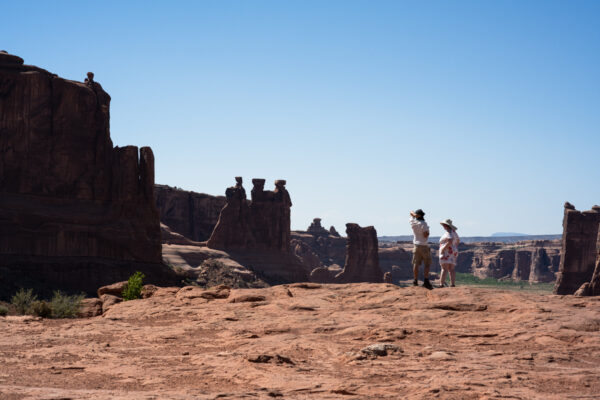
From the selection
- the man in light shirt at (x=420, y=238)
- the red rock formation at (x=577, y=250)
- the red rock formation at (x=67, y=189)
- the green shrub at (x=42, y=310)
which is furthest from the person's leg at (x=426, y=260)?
the red rock formation at (x=577, y=250)

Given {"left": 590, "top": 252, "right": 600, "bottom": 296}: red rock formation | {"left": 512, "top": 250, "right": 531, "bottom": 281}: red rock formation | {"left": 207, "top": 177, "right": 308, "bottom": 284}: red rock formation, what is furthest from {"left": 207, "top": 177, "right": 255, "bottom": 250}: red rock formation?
{"left": 512, "top": 250, "right": 531, "bottom": 281}: red rock formation

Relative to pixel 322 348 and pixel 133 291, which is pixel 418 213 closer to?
pixel 322 348

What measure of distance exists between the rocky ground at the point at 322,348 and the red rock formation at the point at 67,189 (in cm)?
3476

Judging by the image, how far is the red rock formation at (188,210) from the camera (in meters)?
94.6

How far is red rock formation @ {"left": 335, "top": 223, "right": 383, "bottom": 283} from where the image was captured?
298 feet

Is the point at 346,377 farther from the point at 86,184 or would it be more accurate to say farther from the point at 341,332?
the point at 86,184

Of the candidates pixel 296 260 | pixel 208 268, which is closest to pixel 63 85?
pixel 208 268

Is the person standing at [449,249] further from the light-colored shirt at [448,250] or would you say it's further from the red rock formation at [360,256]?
the red rock formation at [360,256]

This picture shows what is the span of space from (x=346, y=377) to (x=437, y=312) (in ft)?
18.7

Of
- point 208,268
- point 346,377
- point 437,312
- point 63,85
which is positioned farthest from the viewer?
point 208,268

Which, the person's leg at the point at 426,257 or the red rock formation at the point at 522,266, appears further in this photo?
the red rock formation at the point at 522,266

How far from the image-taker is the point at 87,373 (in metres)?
9.75

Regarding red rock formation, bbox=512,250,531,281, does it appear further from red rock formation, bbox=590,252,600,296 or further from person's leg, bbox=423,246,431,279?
person's leg, bbox=423,246,431,279

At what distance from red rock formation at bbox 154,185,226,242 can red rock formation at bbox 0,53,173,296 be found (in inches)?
1432
